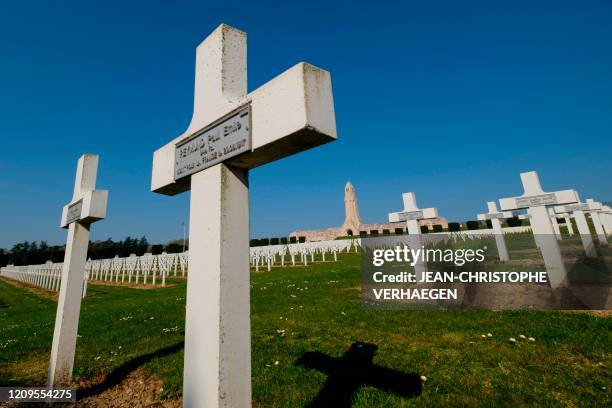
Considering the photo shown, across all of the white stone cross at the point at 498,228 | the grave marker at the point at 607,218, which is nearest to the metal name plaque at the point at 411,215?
the white stone cross at the point at 498,228

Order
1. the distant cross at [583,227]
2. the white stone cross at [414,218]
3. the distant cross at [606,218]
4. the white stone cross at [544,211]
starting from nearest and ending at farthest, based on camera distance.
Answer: the white stone cross at [544,211] < the white stone cross at [414,218] < the distant cross at [583,227] < the distant cross at [606,218]

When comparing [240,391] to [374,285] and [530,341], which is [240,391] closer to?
[530,341]

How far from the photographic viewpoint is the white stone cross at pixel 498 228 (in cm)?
A: 1362

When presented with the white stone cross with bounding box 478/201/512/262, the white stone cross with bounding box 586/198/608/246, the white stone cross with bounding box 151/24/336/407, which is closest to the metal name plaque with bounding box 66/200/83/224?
the white stone cross with bounding box 151/24/336/407

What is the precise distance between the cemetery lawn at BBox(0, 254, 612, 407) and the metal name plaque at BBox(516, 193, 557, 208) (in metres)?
4.27

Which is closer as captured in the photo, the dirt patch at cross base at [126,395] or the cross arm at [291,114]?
the cross arm at [291,114]

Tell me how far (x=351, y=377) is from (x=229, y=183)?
8.87ft

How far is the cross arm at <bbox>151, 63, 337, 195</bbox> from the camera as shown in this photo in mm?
1470

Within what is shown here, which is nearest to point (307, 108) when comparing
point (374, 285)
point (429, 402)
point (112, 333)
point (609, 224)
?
point (429, 402)

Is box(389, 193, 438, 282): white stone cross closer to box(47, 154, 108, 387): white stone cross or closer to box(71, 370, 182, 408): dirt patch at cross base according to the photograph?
box(71, 370, 182, 408): dirt patch at cross base

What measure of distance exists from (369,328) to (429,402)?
2559 mm

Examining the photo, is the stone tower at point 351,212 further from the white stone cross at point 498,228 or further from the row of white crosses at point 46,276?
the row of white crosses at point 46,276

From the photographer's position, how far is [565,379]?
10.5ft

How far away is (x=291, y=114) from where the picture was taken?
1502mm
